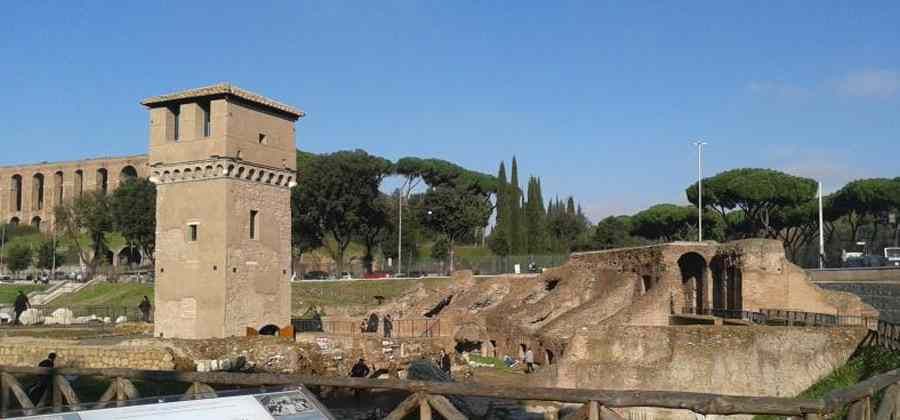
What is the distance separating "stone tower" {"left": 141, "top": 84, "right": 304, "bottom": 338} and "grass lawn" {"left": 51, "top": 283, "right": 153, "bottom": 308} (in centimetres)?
2106

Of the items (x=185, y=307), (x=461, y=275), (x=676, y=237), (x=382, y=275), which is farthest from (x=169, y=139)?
(x=676, y=237)

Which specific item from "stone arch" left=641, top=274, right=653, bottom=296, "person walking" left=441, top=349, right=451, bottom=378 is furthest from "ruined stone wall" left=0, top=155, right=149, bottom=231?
"person walking" left=441, top=349, right=451, bottom=378

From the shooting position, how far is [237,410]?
15.9 ft

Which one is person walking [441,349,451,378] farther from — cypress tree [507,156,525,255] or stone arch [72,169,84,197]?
stone arch [72,169,84,197]

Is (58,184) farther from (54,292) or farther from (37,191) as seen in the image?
(54,292)

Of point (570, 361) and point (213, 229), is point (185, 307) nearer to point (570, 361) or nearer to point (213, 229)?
point (213, 229)

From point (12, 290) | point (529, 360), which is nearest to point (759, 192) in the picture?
point (529, 360)

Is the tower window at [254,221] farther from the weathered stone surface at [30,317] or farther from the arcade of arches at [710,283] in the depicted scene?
the arcade of arches at [710,283]

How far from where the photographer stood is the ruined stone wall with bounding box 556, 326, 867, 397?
17141 mm

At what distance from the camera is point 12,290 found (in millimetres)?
51250

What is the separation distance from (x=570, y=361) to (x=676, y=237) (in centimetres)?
4938

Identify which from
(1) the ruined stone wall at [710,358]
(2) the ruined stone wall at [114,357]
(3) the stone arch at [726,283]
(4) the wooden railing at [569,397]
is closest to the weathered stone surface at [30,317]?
(2) the ruined stone wall at [114,357]

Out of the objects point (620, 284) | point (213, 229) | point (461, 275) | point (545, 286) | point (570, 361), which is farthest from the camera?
point (461, 275)

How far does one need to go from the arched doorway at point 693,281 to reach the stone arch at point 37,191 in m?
81.8
